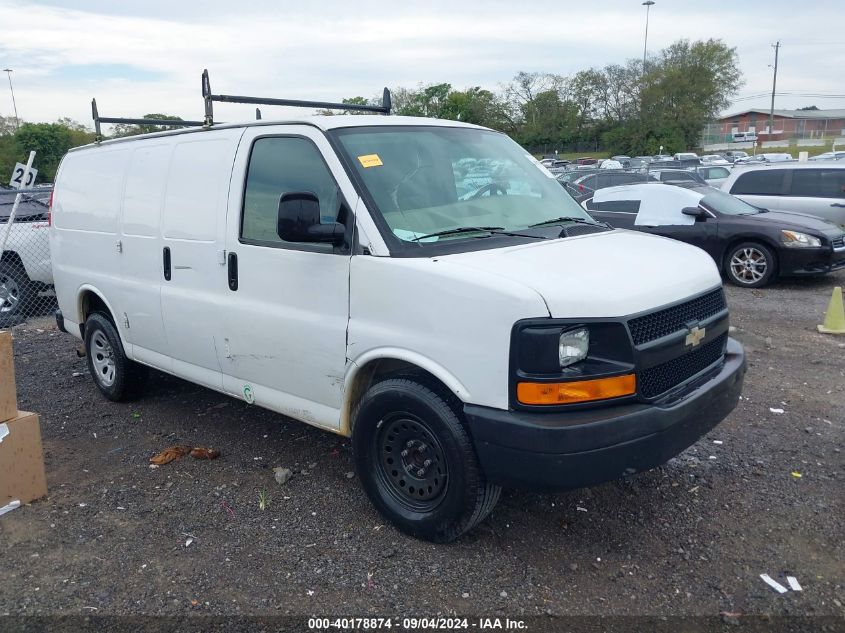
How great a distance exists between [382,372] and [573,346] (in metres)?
1.16

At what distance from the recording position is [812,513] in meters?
3.97

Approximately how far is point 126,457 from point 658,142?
60.4 meters

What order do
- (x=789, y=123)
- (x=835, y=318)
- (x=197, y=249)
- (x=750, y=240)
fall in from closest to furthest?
(x=197, y=249), (x=835, y=318), (x=750, y=240), (x=789, y=123)

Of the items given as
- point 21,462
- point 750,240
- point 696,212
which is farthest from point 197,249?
point 750,240

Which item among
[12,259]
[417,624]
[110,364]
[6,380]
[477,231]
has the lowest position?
[417,624]

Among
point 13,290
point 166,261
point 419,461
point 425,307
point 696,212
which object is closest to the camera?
point 425,307

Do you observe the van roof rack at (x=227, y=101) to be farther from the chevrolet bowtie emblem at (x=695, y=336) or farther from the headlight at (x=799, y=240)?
the headlight at (x=799, y=240)

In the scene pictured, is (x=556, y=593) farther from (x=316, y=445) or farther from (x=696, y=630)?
(x=316, y=445)

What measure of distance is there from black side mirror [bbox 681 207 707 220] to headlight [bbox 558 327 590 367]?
28.9ft

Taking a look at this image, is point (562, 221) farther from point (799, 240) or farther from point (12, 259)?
point (12, 259)

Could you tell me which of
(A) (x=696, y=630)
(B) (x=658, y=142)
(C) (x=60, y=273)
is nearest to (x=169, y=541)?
(A) (x=696, y=630)

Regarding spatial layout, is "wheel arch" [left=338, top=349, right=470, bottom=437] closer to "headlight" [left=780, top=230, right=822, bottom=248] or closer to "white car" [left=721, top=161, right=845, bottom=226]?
"headlight" [left=780, top=230, right=822, bottom=248]

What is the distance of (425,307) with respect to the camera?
11.0ft

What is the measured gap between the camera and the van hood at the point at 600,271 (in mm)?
3105
